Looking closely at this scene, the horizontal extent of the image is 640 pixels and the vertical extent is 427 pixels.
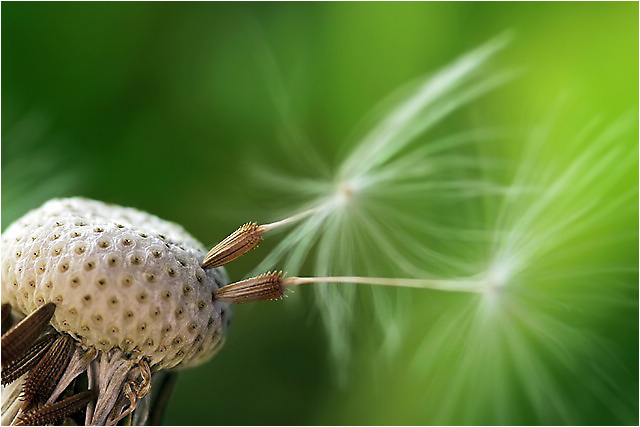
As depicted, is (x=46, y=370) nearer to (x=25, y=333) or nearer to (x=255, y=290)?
(x=25, y=333)

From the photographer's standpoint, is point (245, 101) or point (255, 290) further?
point (245, 101)

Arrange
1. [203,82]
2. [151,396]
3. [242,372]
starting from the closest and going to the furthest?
[151,396] → [242,372] → [203,82]

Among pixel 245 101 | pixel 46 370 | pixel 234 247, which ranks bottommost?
pixel 46 370

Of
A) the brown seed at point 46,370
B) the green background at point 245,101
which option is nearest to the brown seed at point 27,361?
the brown seed at point 46,370

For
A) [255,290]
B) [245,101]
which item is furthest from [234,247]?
[245,101]

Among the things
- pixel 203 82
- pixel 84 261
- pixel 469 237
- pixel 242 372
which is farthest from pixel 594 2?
pixel 84 261

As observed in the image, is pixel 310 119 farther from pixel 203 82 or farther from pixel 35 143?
pixel 35 143

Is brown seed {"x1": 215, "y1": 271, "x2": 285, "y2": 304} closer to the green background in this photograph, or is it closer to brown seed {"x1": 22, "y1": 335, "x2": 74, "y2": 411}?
brown seed {"x1": 22, "y1": 335, "x2": 74, "y2": 411}
